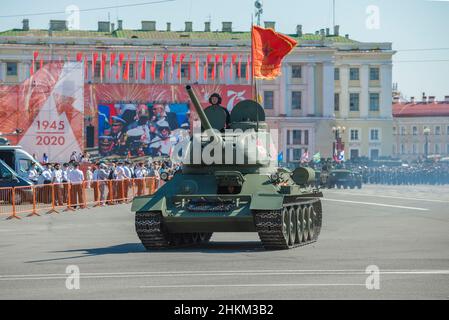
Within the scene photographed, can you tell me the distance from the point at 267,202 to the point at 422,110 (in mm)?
151741

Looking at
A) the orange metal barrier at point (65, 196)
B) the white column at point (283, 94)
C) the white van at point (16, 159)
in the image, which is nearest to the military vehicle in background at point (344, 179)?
the orange metal barrier at point (65, 196)

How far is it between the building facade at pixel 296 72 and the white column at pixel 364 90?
0.38ft

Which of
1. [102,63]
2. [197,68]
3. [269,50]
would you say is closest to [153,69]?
[197,68]

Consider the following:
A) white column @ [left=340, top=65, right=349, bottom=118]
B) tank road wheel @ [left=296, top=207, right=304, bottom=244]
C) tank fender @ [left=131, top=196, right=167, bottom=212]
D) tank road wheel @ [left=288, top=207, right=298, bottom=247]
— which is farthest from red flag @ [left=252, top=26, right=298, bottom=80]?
white column @ [left=340, top=65, right=349, bottom=118]

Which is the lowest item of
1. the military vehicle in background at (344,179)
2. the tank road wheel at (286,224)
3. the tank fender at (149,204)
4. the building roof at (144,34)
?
the military vehicle in background at (344,179)

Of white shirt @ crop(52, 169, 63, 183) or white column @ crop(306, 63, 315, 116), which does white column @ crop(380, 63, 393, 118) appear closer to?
white column @ crop(306, 63, 315, 116)

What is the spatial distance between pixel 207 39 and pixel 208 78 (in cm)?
450

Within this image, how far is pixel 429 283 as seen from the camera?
16.3m

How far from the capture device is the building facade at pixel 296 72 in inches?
5022

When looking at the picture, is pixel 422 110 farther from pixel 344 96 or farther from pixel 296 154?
pixel 296 154

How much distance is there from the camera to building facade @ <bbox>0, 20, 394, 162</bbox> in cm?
12756

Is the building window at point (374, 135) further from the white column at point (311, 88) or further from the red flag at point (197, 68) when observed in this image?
the red flag at point (197, 68)

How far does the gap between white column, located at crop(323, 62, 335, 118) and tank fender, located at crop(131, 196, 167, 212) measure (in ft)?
379

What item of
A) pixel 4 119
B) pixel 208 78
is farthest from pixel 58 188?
pixel 208 78
